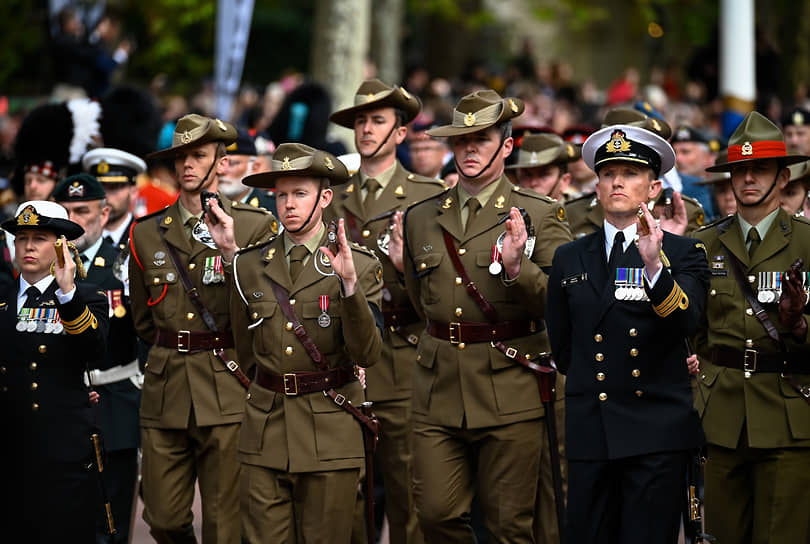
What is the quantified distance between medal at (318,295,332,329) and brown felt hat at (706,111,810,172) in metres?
2.29

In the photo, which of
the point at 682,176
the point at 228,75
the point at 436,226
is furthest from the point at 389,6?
the point at 436,226

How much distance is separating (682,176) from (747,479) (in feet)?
13.5

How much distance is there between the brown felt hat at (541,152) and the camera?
416 inches

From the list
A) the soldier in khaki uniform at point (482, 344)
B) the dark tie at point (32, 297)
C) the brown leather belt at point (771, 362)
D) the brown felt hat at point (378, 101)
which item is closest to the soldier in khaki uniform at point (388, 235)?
the brown felt hat at point (378, 101)

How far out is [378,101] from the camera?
31.6 ft

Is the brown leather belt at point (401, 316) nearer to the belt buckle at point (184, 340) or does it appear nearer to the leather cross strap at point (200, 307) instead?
the leather cross strap at point (200, 307)

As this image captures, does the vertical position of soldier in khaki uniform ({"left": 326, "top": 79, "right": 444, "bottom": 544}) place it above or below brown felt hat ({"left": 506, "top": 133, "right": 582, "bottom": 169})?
below

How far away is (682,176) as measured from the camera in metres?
11.8

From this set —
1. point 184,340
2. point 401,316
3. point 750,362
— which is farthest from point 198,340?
point 750,362

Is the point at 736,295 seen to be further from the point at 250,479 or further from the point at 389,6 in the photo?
the point at 389,6

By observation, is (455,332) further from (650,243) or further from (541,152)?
Result: (541,152)

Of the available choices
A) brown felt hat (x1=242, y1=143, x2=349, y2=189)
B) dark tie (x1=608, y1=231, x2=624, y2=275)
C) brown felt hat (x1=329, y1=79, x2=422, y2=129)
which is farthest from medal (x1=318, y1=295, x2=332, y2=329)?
brown felt hat (x1=329, y1=79, x2=422, y2=129)

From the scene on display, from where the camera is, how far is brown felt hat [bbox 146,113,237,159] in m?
8.84

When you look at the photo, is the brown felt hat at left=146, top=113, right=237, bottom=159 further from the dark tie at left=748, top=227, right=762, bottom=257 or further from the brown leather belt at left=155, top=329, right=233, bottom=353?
the dark tie at left=748, top=227, right=762, bottom=257
